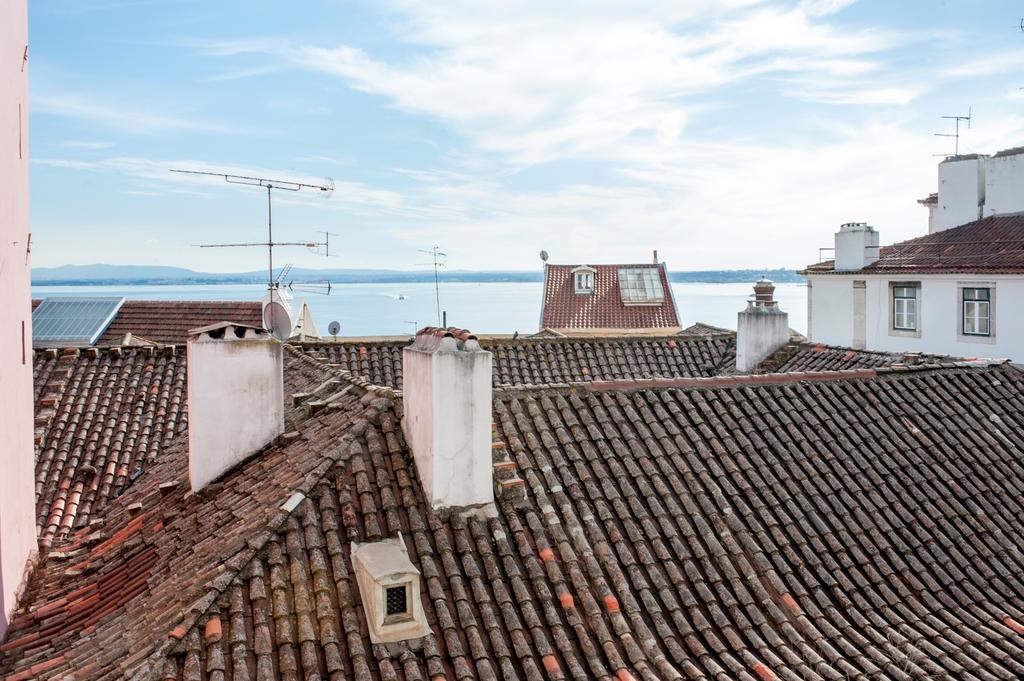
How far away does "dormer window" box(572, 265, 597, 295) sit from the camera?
42906 mm

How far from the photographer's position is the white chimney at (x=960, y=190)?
29.9m

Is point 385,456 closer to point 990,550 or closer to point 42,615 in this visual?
point 42,615

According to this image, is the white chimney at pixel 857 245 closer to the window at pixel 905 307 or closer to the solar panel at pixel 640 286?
the window at pixel 905 307

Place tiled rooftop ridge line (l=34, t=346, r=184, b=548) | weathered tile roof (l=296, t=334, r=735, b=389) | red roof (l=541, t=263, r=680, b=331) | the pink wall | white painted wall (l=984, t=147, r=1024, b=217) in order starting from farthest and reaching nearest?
red roof (l=541, t=263, r=680, b=331) < white painted wall (l=984, t=147, r=1024, b=217) < weathered tile roof (l=296, t=334, r=735, b=389) < tiled rooftop ridge line (l=34, t=346, r=184, b=548) < the pink wall

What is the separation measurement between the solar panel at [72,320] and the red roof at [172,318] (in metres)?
0.34

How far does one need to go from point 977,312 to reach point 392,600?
23.7 metres

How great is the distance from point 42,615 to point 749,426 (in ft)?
26.4

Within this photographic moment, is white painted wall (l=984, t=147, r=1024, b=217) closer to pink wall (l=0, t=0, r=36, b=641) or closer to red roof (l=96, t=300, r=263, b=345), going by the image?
red roof (l=96, t=300, r=263, b=345)

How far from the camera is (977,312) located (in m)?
24.9

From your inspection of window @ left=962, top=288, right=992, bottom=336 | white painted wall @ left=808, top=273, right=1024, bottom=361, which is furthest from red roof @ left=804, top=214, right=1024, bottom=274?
window @ left=962, top=288, right=992, bottom=336

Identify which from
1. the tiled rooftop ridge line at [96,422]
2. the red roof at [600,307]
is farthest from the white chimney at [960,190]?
the tiled rooftop ridge line at [96,422]

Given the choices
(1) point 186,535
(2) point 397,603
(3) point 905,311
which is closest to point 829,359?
(3) point 905,311

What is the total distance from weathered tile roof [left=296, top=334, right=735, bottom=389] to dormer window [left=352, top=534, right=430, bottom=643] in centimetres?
1065

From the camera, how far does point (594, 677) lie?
255 inches
